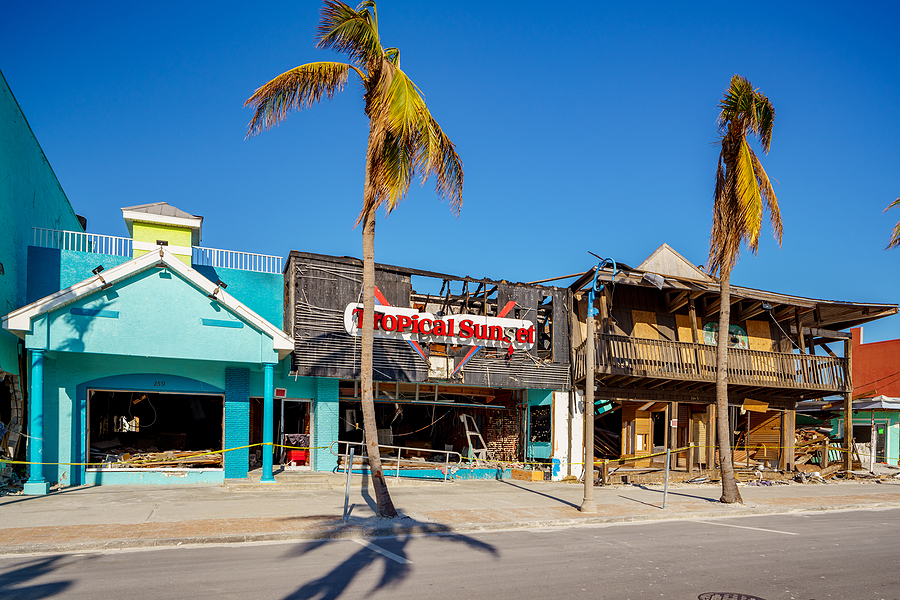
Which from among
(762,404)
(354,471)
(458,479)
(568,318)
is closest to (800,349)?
(762,404)

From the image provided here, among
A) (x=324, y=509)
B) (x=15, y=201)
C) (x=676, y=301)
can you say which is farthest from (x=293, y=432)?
(x=676, y=301)

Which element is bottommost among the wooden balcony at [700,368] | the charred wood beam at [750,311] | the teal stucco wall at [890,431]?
the teal stucco wall at [890,431]

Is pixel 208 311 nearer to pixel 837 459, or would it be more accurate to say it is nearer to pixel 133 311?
pixel 133 311

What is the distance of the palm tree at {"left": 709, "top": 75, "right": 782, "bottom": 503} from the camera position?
53.0 ft

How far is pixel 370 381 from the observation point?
12758mm

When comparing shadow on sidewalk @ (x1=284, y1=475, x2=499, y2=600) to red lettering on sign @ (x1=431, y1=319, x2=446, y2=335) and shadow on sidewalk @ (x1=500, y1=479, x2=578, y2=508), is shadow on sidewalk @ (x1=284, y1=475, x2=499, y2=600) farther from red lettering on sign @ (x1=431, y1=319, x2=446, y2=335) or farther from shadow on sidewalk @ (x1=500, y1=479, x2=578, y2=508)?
red lettering on sign @ (x1=431, y1=319, x2=446, y2=335)

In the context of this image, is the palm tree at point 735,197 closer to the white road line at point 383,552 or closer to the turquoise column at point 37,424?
the white road line at point 383,552

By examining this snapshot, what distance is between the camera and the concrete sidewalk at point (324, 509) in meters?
10.6

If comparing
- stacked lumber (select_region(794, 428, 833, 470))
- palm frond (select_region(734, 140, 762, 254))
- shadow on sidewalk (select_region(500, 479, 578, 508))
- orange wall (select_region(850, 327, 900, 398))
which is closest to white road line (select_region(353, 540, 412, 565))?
shadow on sidewalk (select_region(500, 479, 578, 508))

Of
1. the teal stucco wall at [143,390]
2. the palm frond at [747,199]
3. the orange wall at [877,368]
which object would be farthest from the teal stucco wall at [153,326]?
the orange wall at [877,368]

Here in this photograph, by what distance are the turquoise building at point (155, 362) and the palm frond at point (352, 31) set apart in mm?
7256

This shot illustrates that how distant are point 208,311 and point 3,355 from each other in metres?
4.59

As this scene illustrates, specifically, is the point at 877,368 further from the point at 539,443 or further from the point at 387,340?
the point at 387,340

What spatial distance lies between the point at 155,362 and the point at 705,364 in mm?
17380
